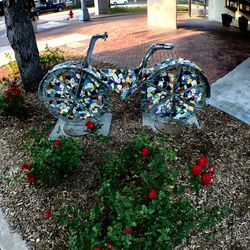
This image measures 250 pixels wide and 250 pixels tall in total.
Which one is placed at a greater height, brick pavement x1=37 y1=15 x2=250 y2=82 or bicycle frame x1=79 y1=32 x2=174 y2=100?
bicycle frame x1=79 y1=32 x2=174 y2=100

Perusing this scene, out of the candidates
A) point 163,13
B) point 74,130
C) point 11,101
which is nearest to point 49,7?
point 163,13

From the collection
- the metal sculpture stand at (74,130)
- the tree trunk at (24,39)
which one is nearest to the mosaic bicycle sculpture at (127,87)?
the metal sculpture stand at (74,130)

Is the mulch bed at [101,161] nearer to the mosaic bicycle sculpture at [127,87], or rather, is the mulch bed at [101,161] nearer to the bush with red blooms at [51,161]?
the bush with red blooms at [51,161]

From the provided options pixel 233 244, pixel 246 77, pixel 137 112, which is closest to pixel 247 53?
pixel 246 77

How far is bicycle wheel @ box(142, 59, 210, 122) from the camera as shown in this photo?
508cm

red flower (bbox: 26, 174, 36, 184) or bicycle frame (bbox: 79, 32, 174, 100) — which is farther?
bicycle frame (bbox: 79, 32, 174, 100)

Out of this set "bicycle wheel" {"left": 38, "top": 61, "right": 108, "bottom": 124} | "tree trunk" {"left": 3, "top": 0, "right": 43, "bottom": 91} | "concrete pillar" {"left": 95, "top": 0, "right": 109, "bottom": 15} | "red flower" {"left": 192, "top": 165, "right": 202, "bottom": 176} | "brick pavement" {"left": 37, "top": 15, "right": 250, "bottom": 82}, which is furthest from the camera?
"concrete pillar" {"left": 95, "top": 0, "right": 109, "bottom": 15}

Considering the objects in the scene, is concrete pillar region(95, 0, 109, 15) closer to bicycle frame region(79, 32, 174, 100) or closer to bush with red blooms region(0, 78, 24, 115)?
Answer: bush with red blooms region(0, 78, 24, 115)

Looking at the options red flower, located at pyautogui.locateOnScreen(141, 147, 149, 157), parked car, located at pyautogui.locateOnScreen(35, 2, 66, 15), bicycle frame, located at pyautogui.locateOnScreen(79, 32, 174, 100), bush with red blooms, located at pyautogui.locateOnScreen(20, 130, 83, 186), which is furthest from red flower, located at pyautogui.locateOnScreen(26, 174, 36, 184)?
parked car, located at pyautogui.locateOnScreen(35, 2, 66, 15)

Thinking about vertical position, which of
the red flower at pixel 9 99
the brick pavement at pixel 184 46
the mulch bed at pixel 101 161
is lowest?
the mulch bed at pixel 101 161

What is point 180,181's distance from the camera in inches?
180

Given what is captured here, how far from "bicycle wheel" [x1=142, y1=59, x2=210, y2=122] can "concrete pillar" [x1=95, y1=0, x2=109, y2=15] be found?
18838 millimetres

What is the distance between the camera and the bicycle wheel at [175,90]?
5082 millimetres

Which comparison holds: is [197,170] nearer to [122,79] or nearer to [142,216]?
[142,216]
